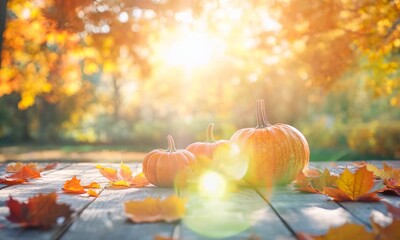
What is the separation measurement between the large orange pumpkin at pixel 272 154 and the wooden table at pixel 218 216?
203 millimetres

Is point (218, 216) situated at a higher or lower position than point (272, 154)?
lower

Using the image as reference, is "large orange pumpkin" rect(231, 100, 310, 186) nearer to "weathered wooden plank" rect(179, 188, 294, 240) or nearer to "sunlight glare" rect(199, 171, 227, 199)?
"sunlight glare" rect(199, 171, 227, 199)

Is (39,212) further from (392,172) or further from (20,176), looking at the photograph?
(392,172)

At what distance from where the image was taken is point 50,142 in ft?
56.3

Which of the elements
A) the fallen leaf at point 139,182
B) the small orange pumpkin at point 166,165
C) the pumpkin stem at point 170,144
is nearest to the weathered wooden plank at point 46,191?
the fallen leaf at point 139,182

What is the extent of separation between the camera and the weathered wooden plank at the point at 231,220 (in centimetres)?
155

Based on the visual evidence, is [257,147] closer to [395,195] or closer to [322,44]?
[395,195]

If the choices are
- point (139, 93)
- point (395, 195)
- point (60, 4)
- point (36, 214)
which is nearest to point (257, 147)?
point (395, 195)

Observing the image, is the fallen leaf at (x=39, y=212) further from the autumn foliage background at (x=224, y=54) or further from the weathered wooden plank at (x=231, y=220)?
the autumn foliage background at (x=224, y=54)

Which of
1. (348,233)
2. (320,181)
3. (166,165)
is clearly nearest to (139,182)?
(166,165)

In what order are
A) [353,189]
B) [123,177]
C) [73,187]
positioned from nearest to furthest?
[353,189], [73,187], [123,177]

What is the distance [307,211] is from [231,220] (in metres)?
0.36

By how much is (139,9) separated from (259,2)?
1.69m

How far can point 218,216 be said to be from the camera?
1814mm
